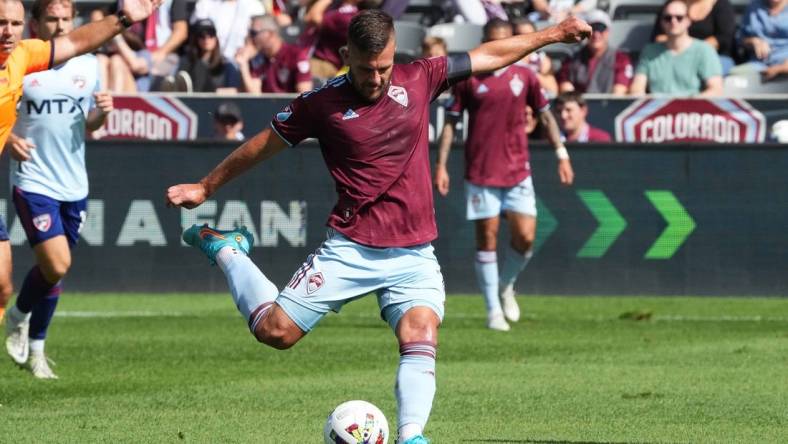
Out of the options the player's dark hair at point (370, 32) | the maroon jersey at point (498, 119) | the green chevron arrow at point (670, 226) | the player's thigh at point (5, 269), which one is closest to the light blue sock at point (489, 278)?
the maroon jersey at point (498, 119)

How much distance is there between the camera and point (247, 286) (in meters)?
7.89

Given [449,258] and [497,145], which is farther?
[449,258]

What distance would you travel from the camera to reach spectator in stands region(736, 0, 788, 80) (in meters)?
18.7

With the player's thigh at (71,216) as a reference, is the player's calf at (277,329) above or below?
above

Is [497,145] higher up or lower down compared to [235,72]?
higher up

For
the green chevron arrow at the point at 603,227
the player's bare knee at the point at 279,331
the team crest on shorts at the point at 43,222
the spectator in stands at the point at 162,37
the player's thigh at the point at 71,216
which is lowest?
the green chevron arrow at the point at 603,227

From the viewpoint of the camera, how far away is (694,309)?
15.3m

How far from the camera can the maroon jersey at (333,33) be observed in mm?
18656

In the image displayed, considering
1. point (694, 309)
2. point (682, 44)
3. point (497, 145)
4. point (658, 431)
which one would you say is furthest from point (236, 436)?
point (682, 44)

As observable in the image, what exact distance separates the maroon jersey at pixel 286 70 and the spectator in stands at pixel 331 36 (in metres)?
0.40

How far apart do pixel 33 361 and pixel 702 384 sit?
4463mm

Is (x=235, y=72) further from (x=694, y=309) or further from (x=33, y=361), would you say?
(x=33, y=361)

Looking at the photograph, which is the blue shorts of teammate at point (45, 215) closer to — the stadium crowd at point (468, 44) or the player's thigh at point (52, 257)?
the player's thigh at point (52, 257)

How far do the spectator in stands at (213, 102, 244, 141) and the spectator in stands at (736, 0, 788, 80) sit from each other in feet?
20.1
